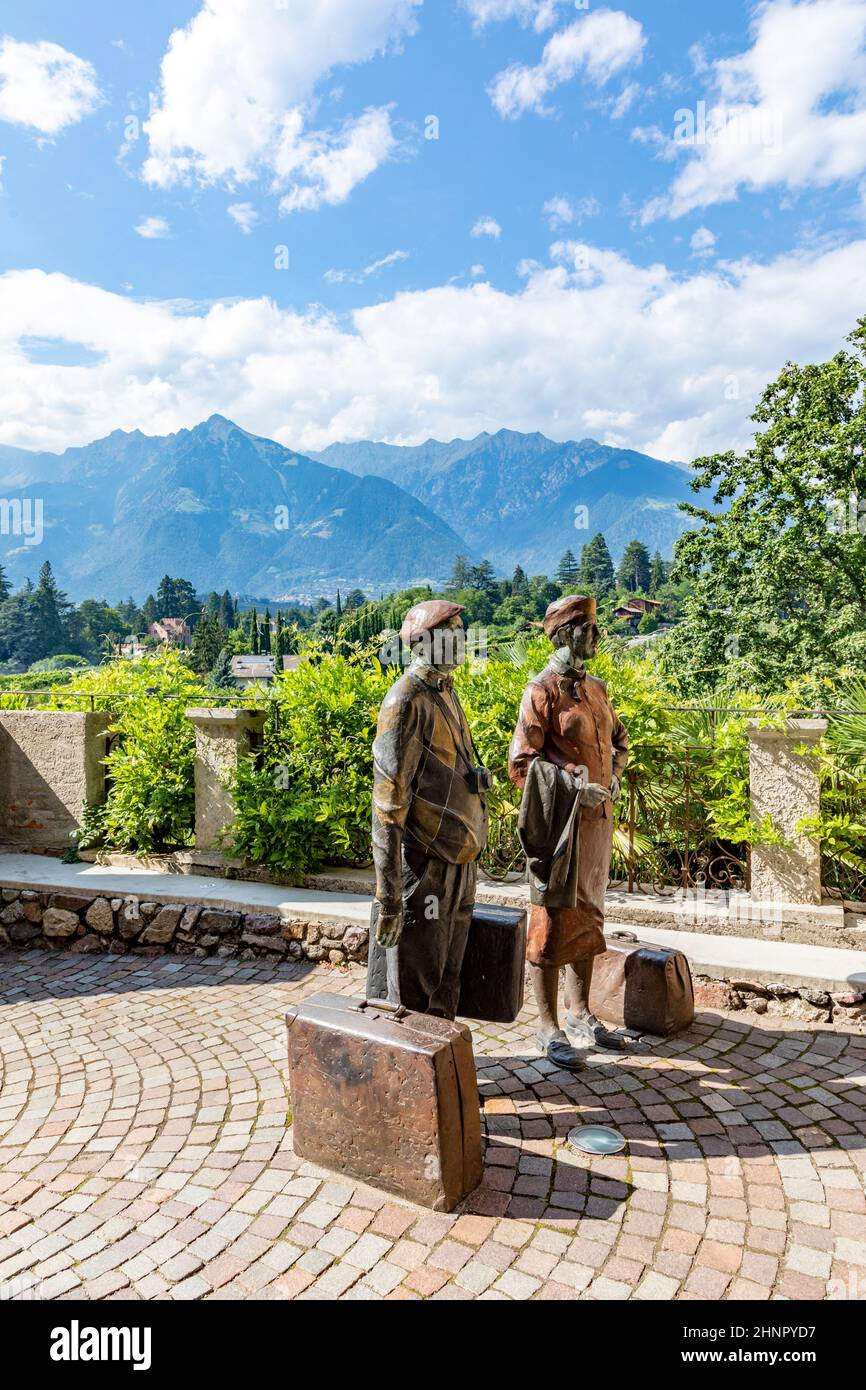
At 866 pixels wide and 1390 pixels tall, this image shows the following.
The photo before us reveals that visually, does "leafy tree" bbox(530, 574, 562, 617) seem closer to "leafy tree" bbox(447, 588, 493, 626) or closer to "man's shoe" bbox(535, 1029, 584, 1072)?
"leafy tree" bbox(447, 588, 493, 626)

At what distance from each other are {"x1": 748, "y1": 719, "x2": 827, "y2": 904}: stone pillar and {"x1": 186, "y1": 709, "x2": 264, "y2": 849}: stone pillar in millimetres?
3636

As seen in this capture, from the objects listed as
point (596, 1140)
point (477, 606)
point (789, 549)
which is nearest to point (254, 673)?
point (596, 1140)

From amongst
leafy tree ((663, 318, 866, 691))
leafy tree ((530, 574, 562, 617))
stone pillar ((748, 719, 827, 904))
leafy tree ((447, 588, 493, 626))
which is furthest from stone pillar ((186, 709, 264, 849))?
leafy tree ((530, 574, 562, 617))

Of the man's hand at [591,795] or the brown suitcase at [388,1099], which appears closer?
the brown suitcase at [388,1099]

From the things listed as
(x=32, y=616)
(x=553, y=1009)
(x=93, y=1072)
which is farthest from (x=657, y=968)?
(x=32, y=616)

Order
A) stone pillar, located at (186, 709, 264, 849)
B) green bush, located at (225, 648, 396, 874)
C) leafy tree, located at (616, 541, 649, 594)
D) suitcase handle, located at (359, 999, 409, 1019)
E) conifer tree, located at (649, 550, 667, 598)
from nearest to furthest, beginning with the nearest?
suitcase handle, located at (359, 999, 409, 1019), green bush, located at (225, 648, 396, 874), stone pillar, located at (186, 709, 264, 849), conifer tree, located at (649, 550, 667, 598), leafy tree, located at (616, 541, 649, 594)

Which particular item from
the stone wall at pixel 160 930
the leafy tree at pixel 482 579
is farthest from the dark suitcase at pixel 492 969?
the leafy tree at pixel 482 579

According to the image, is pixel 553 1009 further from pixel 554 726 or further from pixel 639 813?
pixel 639 813

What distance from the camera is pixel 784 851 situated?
496 centimetres

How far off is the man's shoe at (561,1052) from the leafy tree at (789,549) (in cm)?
1916

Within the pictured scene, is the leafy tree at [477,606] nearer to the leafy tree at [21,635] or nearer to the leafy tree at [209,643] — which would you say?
the leafy tree at [209,643]

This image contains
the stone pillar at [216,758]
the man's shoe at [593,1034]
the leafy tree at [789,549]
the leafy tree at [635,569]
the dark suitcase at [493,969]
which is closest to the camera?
the dark suitcase at [493,969]

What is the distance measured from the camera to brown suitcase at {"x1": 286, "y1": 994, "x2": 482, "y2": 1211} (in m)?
2.82

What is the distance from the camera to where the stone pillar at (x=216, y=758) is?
20.6 ft
